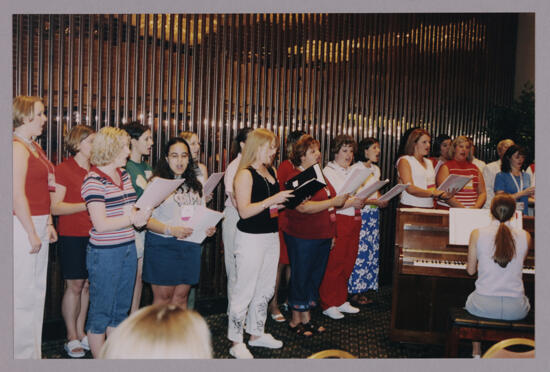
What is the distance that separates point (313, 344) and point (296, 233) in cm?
89

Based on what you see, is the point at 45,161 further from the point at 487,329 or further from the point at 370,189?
the point at 487,329

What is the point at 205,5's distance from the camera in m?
3.56

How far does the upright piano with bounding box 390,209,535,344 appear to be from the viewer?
12.3 ft

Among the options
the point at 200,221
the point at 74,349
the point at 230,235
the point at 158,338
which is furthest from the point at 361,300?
the point at 158,338

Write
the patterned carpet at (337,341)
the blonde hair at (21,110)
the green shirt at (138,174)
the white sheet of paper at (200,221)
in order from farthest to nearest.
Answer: the patterned carpet at (337,341)
the green shirt at (138,174)
the white sheet of paper at (200,221)
the blonde hair at (21,110)

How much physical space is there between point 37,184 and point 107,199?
1.50 feet

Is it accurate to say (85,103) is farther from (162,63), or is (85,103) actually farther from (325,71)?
(325,71)

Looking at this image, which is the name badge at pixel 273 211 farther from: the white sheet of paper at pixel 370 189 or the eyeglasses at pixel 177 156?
the white sheet of paper at pixel 370 189

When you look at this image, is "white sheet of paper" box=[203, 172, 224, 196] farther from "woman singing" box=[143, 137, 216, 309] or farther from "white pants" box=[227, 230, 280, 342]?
"white pants" box=[227, 230, 280, 342]

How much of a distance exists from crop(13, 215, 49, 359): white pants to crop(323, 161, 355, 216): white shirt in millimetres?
2520

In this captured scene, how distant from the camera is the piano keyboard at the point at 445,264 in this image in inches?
143

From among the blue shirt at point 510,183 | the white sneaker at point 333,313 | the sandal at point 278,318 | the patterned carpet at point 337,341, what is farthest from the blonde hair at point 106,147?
the blue shirt at point 510,183

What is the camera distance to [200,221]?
3.35 meters

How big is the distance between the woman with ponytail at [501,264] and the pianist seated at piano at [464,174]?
6.21ft
